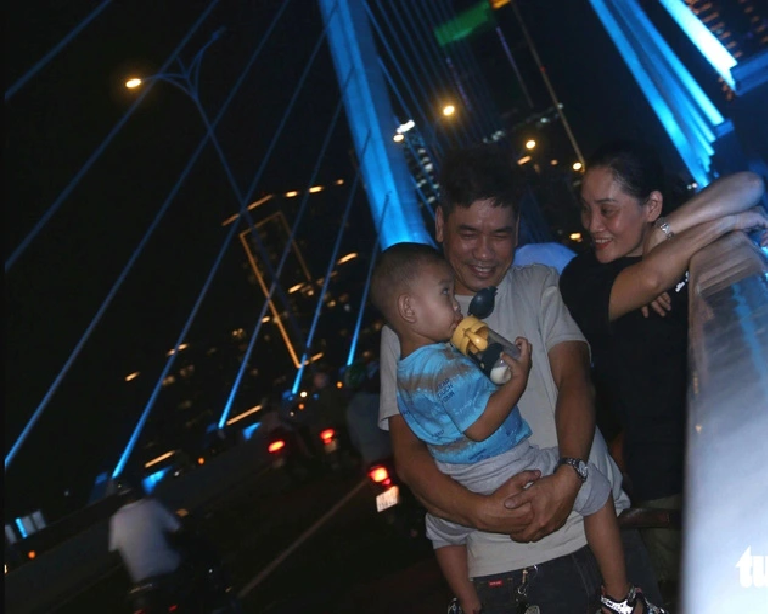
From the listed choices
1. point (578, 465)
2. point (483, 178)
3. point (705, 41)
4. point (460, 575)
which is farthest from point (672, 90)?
point (578, 465)

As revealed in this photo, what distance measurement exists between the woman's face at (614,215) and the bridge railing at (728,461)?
44.7 inches

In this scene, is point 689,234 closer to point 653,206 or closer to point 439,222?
point 653,206

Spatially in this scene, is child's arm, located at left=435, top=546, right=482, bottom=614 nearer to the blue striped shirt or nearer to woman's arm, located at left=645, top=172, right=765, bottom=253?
the blue striped shirt

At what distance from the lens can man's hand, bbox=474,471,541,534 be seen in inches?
70.6

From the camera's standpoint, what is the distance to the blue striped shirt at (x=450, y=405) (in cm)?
184

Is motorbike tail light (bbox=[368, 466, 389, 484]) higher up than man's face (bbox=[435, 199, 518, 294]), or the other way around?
man's face (bbox=[435, 199, 518, 294])

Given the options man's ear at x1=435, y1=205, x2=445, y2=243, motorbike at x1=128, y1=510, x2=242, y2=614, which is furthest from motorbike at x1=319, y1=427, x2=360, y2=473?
man's ear at x1=435, y1=205, x2=445, y2=243

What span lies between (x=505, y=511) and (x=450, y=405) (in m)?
0.23

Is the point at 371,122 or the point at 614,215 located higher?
the point at 371,122

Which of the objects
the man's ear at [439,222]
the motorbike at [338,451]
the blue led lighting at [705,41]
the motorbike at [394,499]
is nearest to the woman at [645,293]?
the man's ear at [439,222]

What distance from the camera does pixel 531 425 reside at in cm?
202

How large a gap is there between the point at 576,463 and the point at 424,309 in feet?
1.55

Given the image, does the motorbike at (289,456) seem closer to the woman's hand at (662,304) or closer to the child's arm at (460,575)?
the child's arm at (460,575)

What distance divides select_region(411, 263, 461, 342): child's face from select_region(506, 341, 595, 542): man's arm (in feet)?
0.78
